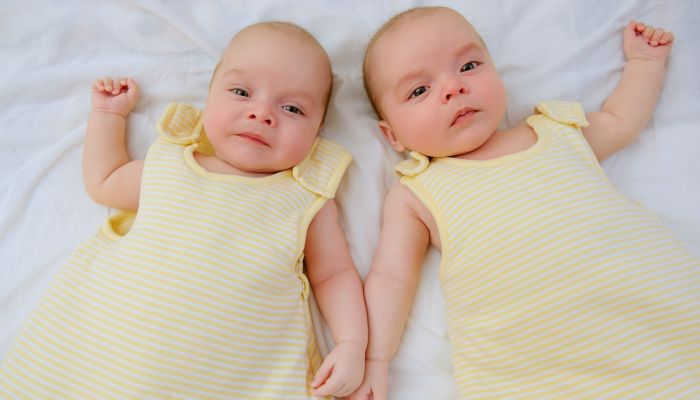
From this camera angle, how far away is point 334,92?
4.98 ft

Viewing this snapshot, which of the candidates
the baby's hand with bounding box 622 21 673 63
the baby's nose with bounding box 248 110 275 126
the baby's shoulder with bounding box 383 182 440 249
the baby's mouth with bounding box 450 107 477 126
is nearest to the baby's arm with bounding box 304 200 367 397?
the baby's shoulder with bounding box 383 182 440 249

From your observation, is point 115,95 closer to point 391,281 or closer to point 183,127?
point 183,127

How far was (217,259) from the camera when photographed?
1.15m

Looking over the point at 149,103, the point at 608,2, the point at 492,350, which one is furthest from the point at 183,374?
the point at 608,2

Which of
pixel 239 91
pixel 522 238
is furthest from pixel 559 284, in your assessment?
pixel 239 91

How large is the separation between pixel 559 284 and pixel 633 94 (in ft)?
2.01

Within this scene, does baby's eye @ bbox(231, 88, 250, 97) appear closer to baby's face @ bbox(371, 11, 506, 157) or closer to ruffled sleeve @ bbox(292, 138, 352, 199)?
ruffled sleeve @ bbox(292, 138, 352, 199)

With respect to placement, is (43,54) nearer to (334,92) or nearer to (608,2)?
(334,92)

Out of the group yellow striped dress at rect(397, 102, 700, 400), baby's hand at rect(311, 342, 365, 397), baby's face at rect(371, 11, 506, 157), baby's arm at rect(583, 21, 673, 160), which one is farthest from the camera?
baby's arm at rect(583, 21, 673, 160)

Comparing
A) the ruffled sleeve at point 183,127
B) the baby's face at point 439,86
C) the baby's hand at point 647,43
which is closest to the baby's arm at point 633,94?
the baby's hand at point 647,43

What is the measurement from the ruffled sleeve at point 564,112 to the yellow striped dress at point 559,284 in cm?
6

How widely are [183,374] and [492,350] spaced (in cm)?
61

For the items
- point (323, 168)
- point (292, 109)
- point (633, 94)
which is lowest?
point (323, 168)

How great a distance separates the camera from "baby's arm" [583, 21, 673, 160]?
1391mm
